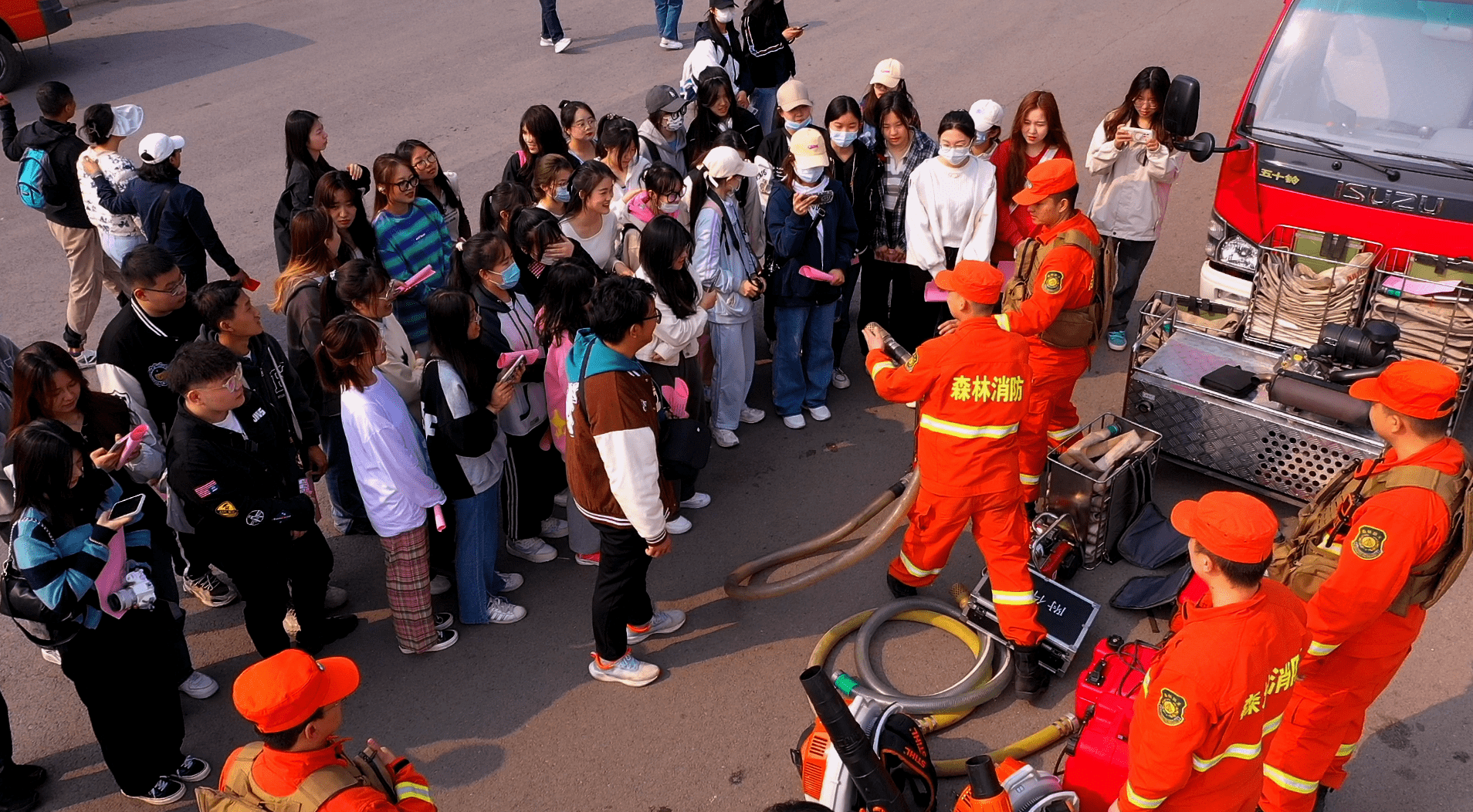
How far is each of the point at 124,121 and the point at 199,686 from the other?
4.26 meters

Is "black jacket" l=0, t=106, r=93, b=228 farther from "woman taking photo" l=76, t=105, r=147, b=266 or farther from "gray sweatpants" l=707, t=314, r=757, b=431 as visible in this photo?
"gray sweatpants" l=707, t=314, r=757, b=431

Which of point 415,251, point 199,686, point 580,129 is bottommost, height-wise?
point 199,686

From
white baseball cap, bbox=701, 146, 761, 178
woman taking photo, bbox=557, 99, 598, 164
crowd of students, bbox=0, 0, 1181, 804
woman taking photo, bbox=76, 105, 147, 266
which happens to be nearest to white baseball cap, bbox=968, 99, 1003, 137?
crowd of students, bbox=0, 0, 1181, 804

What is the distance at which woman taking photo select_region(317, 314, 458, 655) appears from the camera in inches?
194

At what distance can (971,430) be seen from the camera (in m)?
5.13

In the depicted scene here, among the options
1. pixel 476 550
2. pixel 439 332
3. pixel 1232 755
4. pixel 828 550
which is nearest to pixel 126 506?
pixel 439 332

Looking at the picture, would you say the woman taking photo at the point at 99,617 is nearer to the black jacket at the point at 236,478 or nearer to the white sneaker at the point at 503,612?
the black jacket at the point at 236,478

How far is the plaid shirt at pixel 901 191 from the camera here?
758 centimetres

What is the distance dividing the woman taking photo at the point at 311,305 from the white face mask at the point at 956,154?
375cm

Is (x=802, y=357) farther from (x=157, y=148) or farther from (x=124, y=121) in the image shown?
(x=124, y=121)

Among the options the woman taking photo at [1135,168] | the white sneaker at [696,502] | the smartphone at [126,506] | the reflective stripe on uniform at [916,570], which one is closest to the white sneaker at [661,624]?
the white sneaker at [696,502]

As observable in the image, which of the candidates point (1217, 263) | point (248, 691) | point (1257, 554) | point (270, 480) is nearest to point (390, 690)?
point (270, 480)

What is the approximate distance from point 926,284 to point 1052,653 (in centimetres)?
285

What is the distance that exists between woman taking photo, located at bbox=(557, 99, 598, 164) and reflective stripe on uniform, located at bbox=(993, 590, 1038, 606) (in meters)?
4.31
